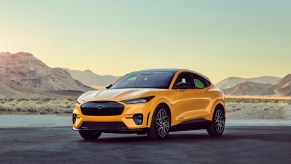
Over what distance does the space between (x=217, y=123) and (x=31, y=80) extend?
168 meters

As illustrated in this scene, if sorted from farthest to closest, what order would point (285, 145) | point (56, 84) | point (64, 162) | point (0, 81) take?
point (56, 84), point (0, 81), point (285, 145), point (64, 162)

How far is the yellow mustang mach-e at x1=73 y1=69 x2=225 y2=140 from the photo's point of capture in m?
15.1

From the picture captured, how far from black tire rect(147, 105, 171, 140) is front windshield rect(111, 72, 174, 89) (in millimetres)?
781

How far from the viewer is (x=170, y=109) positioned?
15883 mm

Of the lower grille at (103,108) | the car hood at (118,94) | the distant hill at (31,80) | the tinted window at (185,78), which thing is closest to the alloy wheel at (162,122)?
the car hood at (118,94)

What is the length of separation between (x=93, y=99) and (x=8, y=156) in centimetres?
→ 380

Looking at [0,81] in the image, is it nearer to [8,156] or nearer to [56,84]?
[56,84]

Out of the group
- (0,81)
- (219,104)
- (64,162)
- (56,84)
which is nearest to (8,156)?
(64,162)

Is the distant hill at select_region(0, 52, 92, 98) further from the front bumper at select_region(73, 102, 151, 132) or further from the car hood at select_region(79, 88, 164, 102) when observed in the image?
the front bumper at select_region(73, 102, 151, 132)

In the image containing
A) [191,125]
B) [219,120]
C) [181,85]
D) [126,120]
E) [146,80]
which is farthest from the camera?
[219,120]

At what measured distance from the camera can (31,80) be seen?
599ft

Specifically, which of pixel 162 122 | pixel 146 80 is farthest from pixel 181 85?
pixel 162 122

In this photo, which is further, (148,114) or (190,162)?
(148,114)

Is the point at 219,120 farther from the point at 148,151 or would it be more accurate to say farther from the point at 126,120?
the point at 148,151
